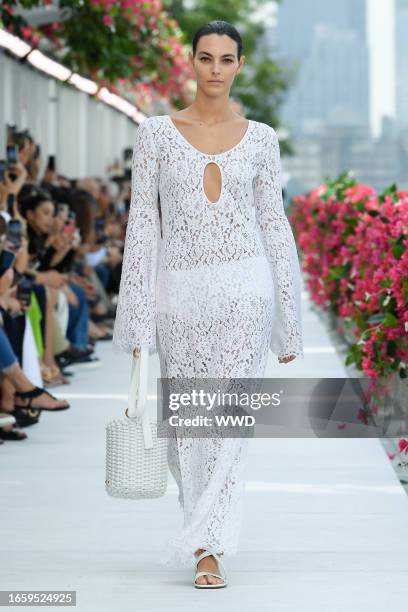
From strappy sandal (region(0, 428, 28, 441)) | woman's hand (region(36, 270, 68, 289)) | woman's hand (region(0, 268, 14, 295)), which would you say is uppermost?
woman's hand (region(0, 268, 14, 295))

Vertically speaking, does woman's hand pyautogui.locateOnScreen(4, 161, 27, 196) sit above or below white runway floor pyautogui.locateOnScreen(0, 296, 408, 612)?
above

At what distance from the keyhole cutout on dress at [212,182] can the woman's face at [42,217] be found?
5927 millimetres

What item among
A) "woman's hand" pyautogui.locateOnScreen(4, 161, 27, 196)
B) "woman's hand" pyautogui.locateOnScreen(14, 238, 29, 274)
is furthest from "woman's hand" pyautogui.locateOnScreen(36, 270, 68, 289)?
"woman's hand" pyautogui.locateOnScreen(14, 238, 29, 274)

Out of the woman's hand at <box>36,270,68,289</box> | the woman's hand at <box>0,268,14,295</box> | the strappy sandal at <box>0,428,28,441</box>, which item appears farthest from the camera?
the woman's hand at <box>36,270,68,289</box>

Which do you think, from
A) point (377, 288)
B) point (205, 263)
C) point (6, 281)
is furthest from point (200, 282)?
point (6, 281)

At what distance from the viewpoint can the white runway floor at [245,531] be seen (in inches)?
227

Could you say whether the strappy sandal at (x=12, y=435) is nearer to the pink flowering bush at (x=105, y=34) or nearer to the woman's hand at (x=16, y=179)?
the woman's hand at (x=16, y=179)

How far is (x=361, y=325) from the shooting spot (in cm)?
976

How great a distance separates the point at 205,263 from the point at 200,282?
0.06m

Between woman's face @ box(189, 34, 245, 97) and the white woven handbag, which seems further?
woman's face @ box(189, 34, 245, 97)

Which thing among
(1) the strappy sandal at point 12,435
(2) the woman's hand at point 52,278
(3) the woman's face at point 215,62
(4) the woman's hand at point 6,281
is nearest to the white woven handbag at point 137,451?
(3) the woman's face at point 215,62

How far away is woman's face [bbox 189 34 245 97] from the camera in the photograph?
19.3ft

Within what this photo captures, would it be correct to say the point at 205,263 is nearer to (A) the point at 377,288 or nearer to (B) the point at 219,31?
(B) the point at 219,31

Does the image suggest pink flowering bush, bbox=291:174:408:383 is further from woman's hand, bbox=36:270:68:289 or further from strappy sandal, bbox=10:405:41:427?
woman's hand, bbox=36:270:68:289
